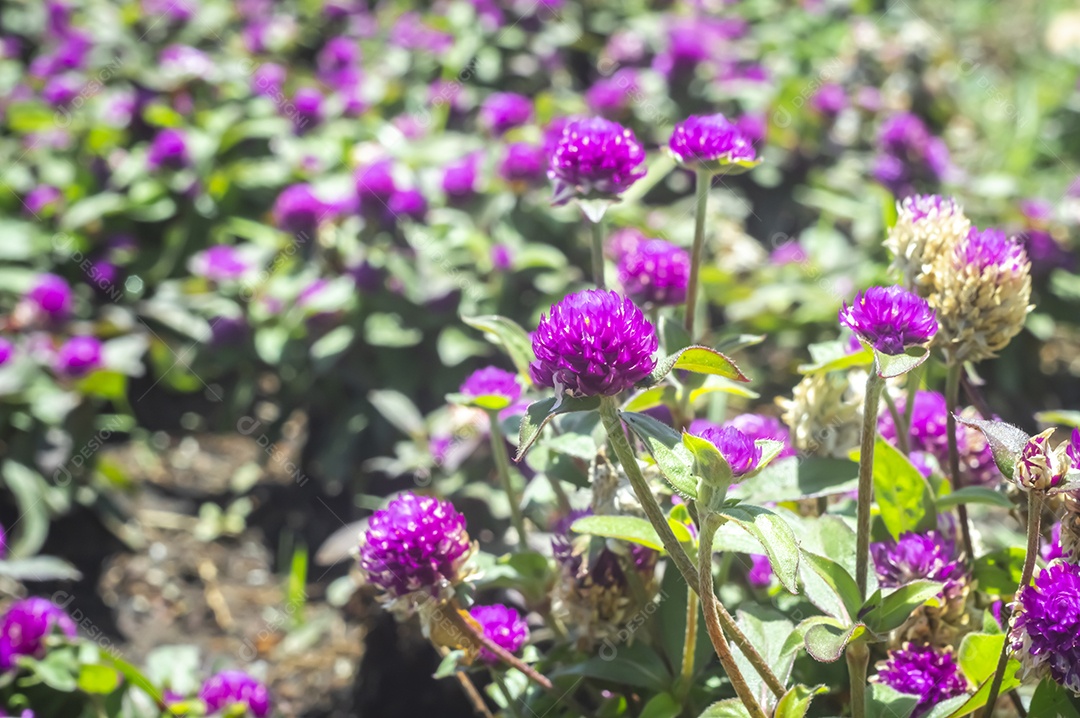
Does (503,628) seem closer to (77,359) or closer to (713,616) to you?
(713,616)

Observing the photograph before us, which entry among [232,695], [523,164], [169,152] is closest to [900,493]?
[232,695]

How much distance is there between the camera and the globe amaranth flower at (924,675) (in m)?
1.19

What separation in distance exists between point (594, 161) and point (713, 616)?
610 millimetres

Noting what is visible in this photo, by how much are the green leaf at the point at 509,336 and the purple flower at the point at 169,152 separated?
2156 millimetres

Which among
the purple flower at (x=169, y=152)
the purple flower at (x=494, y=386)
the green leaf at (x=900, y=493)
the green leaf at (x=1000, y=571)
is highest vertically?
the purple flower at (x=494, y=386)

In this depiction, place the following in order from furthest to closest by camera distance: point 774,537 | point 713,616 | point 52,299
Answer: point 52,299 → point 713,616 → point 774,537

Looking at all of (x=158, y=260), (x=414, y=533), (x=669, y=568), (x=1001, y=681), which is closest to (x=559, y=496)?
(x=669, y=568)

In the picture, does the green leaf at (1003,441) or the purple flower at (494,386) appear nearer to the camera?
the green leaf at (1003,441)

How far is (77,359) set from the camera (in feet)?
8.43

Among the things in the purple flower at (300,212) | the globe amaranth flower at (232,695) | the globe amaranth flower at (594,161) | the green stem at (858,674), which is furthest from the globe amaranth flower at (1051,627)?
the purple flower at (300,212)

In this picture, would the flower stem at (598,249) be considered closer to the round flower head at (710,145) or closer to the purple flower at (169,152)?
the round flower head at (710,145)

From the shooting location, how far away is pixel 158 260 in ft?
10.6

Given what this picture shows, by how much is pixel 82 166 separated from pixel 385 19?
152 cm

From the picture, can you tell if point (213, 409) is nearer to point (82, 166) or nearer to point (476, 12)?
point (82, 166)
